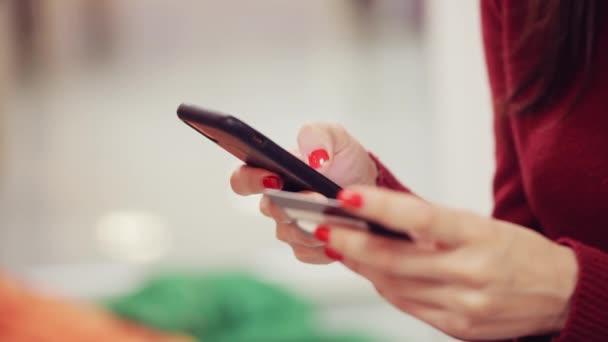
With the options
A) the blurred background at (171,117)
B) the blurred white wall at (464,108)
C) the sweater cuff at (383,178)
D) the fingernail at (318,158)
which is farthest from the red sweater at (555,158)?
the blurred background at (171,117)

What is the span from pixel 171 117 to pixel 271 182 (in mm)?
1209

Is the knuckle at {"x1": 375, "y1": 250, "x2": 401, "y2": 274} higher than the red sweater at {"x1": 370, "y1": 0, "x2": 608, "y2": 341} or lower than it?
lower

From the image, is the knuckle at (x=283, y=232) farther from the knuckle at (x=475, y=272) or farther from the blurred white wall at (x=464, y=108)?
the blurred white wall at (x=464, y=108)

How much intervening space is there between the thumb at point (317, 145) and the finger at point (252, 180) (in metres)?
0.05

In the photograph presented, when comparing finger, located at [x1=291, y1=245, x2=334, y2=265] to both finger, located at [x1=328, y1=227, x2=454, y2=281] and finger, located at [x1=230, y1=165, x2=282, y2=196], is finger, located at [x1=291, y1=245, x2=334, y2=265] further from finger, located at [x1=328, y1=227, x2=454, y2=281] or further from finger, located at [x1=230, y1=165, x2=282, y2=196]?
finger, located at [x1=328, y1=227, x2=454, y2=281]

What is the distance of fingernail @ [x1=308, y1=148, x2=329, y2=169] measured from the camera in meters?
0.57

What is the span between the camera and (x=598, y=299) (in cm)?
41

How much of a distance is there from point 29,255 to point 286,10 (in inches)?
37.2

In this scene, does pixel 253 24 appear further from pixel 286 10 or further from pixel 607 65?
pixel 607 65

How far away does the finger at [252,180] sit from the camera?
533 mm

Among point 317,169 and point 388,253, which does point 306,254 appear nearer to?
point 317,169

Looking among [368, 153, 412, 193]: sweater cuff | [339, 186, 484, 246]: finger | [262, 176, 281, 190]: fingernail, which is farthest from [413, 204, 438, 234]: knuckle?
[368, 153, 412, 193]: sweater cuff

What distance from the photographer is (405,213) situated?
33 cm

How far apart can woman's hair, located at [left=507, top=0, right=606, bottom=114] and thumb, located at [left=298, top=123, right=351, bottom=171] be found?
234mm
